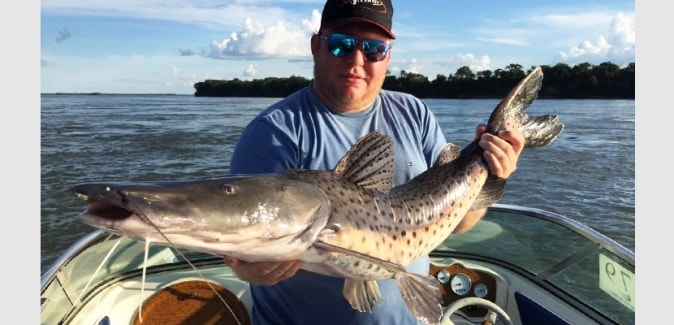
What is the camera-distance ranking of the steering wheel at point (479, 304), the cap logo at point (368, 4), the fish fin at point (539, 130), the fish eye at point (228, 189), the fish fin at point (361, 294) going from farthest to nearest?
1. the steering wheel at point (479, 304)
2. the fish fin at point (539, 130)
3. the cap logo at point (368, 4)
4. the fish fin at point (361, 294)
5. the fish eye at point (228, 189)

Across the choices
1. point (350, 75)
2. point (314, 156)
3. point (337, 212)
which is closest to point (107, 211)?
point (337, 212)

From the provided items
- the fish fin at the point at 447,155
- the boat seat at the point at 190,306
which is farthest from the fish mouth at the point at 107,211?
the boat seat at the point at 190,306

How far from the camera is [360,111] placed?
119 inches

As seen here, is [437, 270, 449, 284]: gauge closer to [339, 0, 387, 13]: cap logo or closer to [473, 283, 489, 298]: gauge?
[473, 283, 489, 298]: gauge

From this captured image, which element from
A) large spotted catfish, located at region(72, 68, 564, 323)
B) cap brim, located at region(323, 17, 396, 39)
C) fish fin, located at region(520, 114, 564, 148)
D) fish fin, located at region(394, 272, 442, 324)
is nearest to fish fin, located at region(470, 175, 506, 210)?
Result: large spotted catfish, located at region(72, 68, 564, 323)

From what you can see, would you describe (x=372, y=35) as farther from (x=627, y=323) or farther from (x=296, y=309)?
(x=627, y=323)

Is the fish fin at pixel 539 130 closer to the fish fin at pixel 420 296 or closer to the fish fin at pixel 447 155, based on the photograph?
the fish fin at pixel 447 155

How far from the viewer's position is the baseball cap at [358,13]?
9.73ft

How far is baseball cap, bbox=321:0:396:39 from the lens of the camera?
2965 millimetres

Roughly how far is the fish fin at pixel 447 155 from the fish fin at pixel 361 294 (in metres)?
0.86

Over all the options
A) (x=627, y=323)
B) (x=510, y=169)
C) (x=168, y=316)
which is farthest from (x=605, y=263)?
(x=168, y=316)

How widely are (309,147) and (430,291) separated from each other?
894 mm

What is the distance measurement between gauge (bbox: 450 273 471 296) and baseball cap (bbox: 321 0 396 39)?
117 inches

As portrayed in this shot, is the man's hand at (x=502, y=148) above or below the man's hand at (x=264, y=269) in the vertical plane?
above
